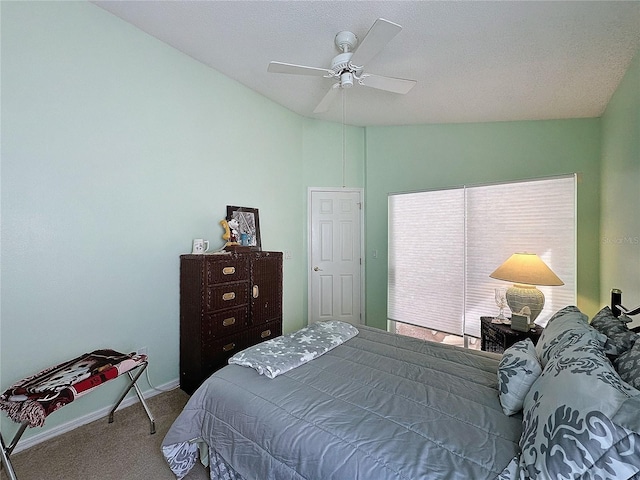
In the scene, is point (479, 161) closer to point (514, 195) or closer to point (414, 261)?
point (514, 195)

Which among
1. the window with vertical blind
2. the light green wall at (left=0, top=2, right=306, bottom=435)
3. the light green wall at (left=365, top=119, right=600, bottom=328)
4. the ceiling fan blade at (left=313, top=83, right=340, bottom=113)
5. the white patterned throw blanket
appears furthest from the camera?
the light green wall at (left=365, top=119, right=600, bottom=328)

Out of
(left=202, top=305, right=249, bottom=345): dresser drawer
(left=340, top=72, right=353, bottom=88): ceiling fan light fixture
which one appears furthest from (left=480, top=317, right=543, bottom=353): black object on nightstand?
(left=340, top=72, right=353, bottom=88): ceiling fan light fixture

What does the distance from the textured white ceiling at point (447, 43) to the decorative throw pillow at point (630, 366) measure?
192cm

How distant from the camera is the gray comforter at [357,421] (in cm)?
99

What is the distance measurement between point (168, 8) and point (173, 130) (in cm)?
85

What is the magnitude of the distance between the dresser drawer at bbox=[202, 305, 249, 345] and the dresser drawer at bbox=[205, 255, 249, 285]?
269mm

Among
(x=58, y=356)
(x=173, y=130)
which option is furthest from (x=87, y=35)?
(x=58, y=356)

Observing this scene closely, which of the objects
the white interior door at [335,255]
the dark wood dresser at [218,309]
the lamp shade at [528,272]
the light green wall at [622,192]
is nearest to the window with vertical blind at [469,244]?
the light green wall at [622,192]

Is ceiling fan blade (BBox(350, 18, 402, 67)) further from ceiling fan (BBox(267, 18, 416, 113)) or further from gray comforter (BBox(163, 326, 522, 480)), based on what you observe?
gray comforter (BBox(163, 326, 522, 480))

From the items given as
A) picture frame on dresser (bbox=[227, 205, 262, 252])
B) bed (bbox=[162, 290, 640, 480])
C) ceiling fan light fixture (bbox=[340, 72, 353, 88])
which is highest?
ceiling fan light fixture (bbox=[340, 72, 353, 88])

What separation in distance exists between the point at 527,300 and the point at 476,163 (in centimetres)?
171

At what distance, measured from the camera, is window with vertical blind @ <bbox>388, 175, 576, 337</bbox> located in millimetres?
2730

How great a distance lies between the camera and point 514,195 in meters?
2.95

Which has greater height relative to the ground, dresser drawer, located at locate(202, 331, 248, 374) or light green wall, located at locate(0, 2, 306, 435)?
light green wall, located at locate(0, 2, 306, 435)
